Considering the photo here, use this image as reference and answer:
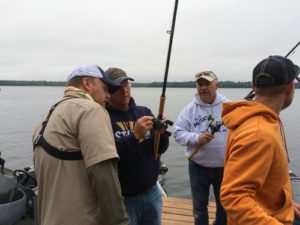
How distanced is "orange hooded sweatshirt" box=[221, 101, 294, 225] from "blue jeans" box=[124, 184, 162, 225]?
1.10 metres

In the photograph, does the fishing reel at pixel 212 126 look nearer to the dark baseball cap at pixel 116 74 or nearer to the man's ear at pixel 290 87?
the dark baseball cap at pixel 116 74

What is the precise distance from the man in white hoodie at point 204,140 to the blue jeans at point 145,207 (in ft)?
2.26

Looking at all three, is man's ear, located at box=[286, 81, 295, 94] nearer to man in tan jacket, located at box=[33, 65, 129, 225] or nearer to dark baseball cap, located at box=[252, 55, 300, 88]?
dark baseball cap, located at box=[252, 55, 300, 88]

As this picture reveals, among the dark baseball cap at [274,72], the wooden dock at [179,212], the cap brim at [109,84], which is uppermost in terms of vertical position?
the dark baseball cap at [274,72]

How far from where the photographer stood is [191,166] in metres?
3.27

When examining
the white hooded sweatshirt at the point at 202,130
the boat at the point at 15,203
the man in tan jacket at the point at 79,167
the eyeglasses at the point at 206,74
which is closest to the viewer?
the man in tan jacket at the point at 79,167

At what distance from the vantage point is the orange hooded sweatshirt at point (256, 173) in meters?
1.33

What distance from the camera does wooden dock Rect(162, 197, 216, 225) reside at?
3.99 metres

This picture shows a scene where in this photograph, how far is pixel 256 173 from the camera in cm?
133

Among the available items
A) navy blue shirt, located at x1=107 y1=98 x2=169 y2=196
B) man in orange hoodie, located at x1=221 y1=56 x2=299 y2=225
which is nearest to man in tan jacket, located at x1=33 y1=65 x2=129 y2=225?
man in orange hoodie, located at x1=221 y1=56 x2=299 y2=225

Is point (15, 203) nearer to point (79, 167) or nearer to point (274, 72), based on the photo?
point (79, 167)

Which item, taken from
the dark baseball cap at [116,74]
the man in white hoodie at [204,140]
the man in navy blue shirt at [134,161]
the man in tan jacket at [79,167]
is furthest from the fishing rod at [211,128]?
the man in tan jacket at [79,167]

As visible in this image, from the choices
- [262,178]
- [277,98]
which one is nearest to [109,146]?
[262,178]

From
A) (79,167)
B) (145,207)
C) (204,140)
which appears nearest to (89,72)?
(79,167)
